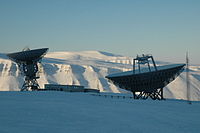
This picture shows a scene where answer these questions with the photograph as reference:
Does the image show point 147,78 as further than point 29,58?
No

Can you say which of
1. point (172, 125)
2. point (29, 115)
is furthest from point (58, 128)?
point (172, 125)

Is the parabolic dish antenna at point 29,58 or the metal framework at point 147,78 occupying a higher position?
the parabolic dish antenna at point 29,58

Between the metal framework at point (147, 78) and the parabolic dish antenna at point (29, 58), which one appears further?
the parabolic dish antenna at point (29, 58)

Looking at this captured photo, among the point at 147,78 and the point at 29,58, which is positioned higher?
the point at 29,58

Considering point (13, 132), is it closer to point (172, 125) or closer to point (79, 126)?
point (79, 126)

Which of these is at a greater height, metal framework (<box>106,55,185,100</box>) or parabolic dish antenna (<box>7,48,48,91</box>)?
parabolic dish antenna (<box>7,48,48,91</box>)

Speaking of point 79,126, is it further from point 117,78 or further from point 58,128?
point 117,78

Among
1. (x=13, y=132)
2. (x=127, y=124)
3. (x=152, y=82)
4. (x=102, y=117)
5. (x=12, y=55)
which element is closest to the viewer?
→ (x=13, y=132)

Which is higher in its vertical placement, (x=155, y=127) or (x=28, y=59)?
(x=28, y=59)

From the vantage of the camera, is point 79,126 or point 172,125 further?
point 172,125

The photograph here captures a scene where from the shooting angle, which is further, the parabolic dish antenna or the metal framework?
the parabolic dish antenna

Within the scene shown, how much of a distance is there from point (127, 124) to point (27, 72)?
62.9 metres

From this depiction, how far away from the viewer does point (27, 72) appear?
86125 mm

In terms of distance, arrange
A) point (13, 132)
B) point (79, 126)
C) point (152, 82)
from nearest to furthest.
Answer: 1. point (13, 132)
2. point (79, 126)
3. point (152, 82)
